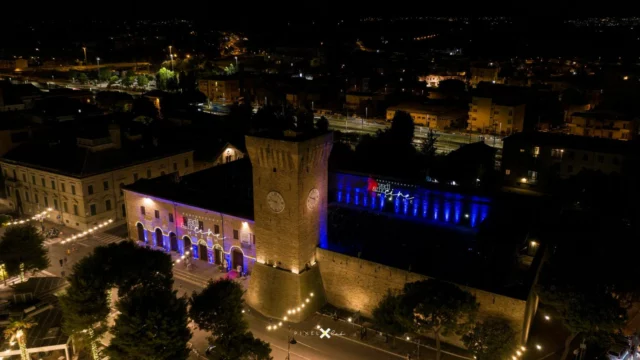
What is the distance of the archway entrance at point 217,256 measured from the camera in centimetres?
4516

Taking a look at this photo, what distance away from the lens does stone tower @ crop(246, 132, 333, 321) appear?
3519cm

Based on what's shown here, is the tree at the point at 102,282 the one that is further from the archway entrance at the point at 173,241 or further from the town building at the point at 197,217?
the archway entrance at the point at 173,241

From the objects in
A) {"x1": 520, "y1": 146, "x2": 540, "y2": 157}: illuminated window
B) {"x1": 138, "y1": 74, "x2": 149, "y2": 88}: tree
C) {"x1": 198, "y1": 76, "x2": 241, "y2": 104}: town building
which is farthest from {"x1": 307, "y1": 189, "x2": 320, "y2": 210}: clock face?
{"x1": 138, "y1": 74, "x2": 149, "y2": 88}: tree

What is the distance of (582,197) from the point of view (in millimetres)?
52906

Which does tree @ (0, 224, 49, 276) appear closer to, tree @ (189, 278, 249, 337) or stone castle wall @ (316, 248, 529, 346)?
tree @ (189, 278, 249, 337)

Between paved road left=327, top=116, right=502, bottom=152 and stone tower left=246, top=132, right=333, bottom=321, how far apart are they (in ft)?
174

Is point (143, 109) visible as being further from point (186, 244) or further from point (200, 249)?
point (200, 249)

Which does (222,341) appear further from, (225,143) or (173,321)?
(225,143)

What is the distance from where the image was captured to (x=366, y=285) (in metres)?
36.9

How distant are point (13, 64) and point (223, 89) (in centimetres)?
7768

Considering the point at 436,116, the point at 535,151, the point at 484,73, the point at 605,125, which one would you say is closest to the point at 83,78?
the point at 436,116

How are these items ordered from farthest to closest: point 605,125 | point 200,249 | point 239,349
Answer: point 605,125 < point 200,249 < point 239,349

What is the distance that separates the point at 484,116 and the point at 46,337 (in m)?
87.2

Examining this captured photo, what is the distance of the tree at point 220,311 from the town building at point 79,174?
2565 centimetres
